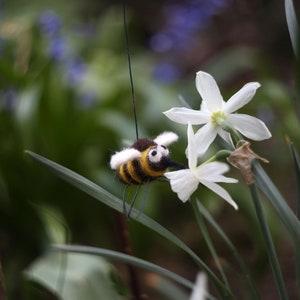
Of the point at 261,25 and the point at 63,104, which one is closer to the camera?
the point at 63,104

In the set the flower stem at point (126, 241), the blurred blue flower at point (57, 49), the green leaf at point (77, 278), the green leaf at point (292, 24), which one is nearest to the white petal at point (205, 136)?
the green leaf at point (292, 24)

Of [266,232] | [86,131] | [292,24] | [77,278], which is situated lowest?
[77,278]

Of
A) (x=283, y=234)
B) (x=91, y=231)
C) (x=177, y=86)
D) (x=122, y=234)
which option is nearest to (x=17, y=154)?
(x=91, y=231)

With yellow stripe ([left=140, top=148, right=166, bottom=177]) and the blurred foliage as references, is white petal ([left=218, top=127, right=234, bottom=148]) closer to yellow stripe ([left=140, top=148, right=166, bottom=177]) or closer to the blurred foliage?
yellow stripe ([left=140, top=148, right=166, bottom=177])

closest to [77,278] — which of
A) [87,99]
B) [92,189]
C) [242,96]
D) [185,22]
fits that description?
[92,189]

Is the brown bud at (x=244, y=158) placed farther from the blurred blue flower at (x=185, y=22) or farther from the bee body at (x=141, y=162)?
the blurred blue flower at (x=185, y=22)

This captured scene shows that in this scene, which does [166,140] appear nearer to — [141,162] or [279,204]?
[141,162]

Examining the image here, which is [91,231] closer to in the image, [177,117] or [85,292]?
[85,292]
